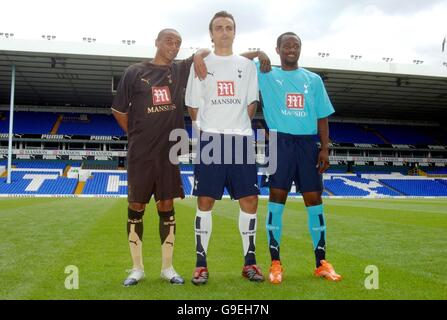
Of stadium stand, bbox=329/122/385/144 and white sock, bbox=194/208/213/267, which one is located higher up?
stadium stand, bbox=329/122/385/144

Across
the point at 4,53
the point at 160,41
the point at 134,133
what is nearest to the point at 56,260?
the point at 134,133

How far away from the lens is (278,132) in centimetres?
420

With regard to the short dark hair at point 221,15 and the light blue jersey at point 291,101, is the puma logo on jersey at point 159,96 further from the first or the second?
the light blue jersey at point 291,101

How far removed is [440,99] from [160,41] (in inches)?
1565

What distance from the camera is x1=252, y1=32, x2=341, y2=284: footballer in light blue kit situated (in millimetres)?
4141

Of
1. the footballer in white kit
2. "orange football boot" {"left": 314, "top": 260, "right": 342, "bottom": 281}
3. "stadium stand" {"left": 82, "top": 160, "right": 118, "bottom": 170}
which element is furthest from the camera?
"stadium stand" {"left": 82, "top": 160, "right": 118, "bottom": 170}

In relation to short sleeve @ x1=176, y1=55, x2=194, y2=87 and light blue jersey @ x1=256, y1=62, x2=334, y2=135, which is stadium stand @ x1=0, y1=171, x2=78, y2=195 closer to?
short sleeve @ x1=176, y1=55, x2=194, y2=87

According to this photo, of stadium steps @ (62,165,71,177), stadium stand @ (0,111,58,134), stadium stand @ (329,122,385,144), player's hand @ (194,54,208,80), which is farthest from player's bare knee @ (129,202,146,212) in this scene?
stadium stand @ (329,122,385,144)

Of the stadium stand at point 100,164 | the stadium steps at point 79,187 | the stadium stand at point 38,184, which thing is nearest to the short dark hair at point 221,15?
the stadium stand at point 38,184

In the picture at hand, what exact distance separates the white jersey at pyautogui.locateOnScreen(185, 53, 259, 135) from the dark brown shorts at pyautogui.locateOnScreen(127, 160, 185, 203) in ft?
1.69

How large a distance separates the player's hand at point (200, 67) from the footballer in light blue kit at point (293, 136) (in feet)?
1.83

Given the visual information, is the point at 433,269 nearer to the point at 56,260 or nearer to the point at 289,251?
the point at 289,251

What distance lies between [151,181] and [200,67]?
1091 mm

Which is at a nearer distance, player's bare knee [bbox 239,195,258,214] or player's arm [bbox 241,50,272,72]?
player's bare knee [bbox 239,195,258,214]
